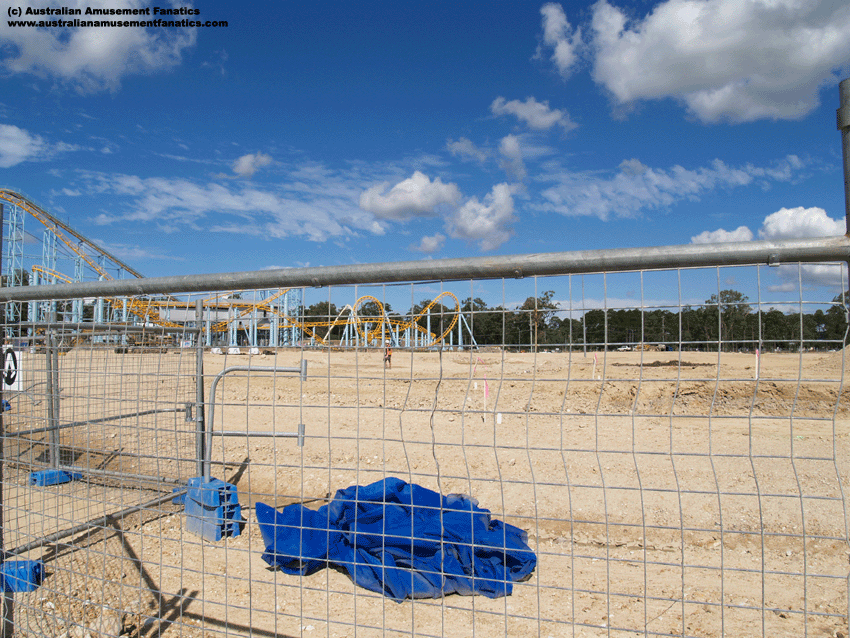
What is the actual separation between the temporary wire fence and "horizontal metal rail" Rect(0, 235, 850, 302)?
56 mm

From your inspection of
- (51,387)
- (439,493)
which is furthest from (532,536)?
(51,387)

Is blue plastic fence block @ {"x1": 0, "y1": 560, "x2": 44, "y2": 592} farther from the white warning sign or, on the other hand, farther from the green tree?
the green tree

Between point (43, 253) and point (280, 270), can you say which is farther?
point (43, 253)

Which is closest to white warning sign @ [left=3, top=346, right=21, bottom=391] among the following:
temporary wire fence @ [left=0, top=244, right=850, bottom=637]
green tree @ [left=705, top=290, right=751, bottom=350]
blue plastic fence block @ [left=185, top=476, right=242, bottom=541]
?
temporary wire fence @ [left=0, top=244, right=850, bottom=637]

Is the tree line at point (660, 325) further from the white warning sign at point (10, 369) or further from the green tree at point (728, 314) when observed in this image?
the white warning sign at point (10, 369)

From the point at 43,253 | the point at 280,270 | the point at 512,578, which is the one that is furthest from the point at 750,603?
the point at 43,253

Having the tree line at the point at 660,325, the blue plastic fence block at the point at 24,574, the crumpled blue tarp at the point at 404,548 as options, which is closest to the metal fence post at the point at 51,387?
the blue plastic fence block at the point at 24,574

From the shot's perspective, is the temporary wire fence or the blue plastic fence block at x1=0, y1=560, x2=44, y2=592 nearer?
the temporary wire fence

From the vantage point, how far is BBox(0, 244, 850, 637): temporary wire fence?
1.95 meters

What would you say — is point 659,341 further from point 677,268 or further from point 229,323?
point 229,323

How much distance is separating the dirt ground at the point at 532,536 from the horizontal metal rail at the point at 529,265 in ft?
1.18

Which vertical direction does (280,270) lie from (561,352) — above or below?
above

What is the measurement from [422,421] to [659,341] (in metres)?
9.38

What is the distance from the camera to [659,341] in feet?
6.33
